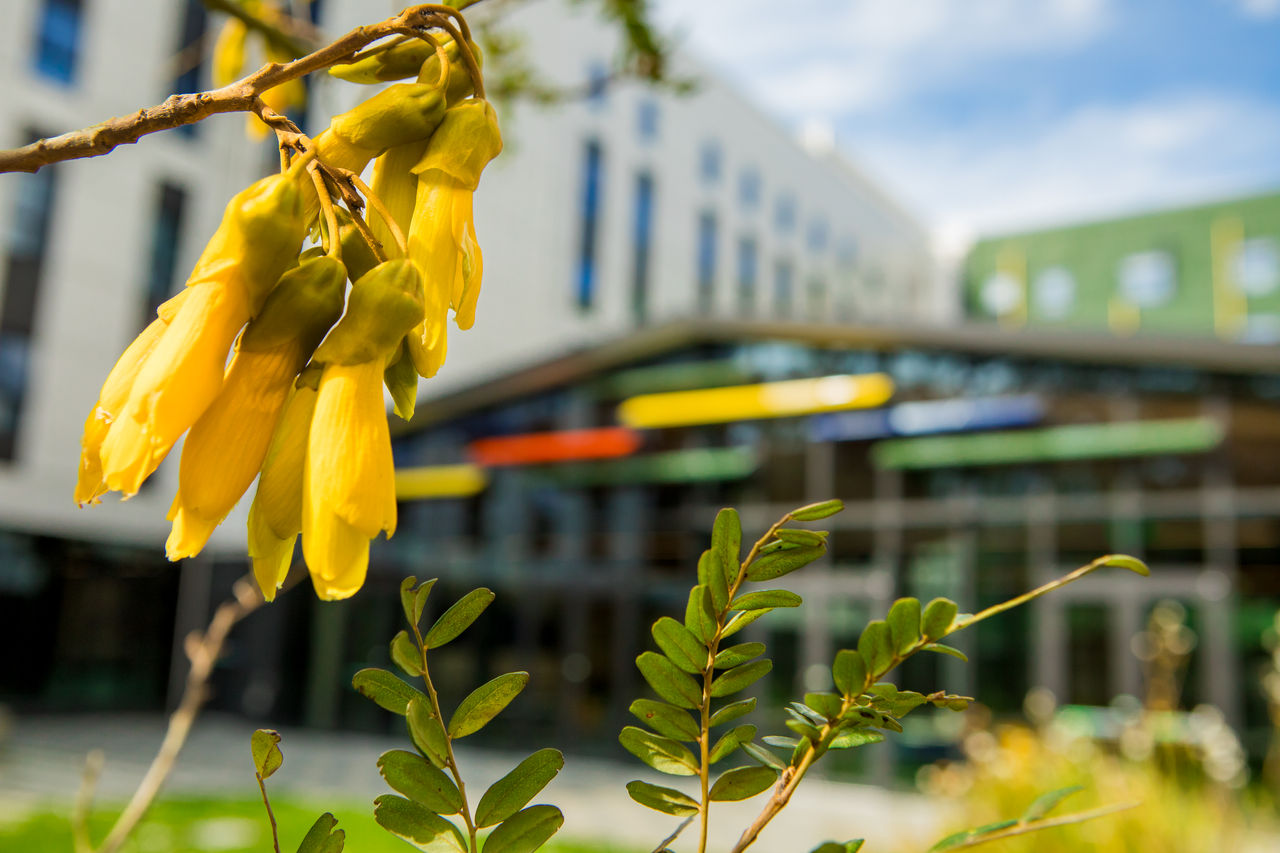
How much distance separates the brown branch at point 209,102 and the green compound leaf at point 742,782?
1.22 ft

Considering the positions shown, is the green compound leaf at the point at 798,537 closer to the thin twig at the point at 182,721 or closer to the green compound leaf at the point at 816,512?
the green compound leaf at the point at 816,512

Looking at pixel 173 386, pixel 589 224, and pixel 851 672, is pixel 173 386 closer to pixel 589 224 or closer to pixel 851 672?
pixel 851 672

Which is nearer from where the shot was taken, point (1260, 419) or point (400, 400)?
point (400, 400)

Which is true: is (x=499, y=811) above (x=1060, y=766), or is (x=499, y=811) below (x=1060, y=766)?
above

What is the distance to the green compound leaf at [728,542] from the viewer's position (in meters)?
0.42

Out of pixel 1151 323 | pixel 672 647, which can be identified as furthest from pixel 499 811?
pixel 1151 323

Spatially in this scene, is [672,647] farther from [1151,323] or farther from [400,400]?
[1151,323]

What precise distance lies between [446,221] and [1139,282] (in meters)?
26.5

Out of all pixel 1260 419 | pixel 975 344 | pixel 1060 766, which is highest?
pixel 975 344

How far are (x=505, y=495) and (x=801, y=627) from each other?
442 centimetres

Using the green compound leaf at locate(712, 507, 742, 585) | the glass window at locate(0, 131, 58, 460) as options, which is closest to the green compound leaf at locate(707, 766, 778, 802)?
the green compound leaf at locate(712, 507, 742, 585)

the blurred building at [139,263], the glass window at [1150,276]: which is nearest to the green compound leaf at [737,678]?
the blurred building at [139,263]

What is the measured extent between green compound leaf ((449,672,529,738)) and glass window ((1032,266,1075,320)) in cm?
2662

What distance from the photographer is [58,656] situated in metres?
13.8
